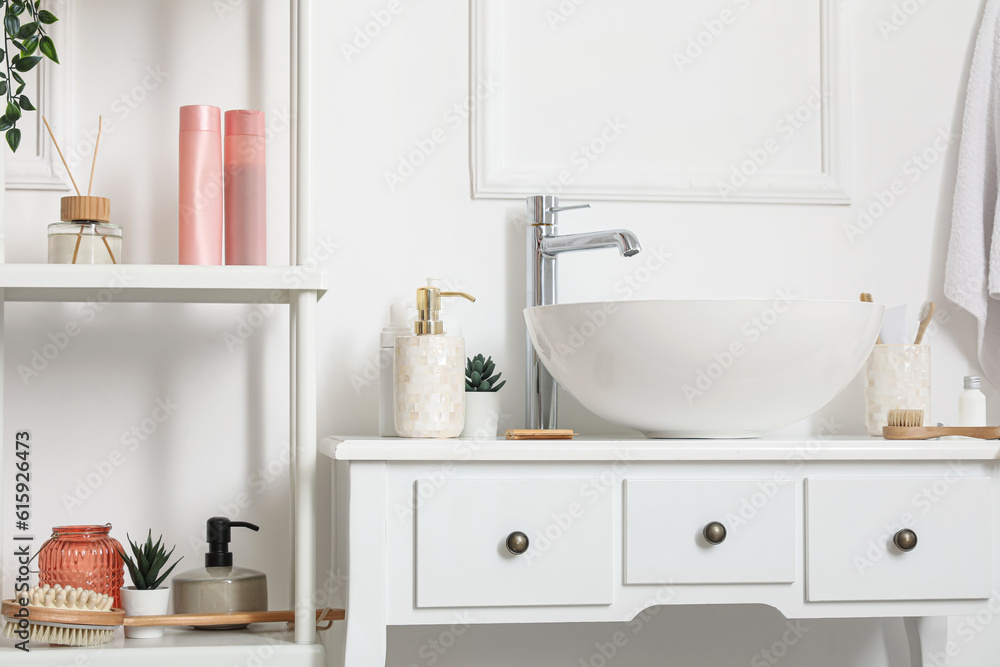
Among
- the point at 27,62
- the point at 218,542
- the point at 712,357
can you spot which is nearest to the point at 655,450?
the point at 712,357

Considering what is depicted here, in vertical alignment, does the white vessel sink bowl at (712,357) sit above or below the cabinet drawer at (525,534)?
above

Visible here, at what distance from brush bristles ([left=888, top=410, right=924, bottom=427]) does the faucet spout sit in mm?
347

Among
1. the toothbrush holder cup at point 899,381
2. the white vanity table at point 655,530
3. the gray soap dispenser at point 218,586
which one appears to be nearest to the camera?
the white vanity table at point 655,530

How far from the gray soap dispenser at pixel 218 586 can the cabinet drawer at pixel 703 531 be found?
405mm

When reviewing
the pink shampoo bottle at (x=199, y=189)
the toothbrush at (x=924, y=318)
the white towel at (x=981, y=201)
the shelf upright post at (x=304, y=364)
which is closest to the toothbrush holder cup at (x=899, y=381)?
the toothbrush at (x=924, y=318)

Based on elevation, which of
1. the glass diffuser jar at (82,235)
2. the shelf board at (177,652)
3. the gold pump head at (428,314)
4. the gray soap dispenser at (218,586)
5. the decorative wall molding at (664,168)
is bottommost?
the shelf board at (177,652)

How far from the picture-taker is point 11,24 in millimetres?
903

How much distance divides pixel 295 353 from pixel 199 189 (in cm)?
24

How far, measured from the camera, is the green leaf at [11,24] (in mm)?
899

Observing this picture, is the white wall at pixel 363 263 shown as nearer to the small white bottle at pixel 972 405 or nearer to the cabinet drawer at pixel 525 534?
the small white bottle at pixel 972 405

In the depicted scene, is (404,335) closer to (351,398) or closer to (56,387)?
(351,398)

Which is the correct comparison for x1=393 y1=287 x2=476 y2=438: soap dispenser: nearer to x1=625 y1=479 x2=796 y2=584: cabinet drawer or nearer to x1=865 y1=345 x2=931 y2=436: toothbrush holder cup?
x1=625 y1=479 x2=796 y2=584: cabinet drawer

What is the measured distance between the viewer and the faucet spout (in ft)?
3.21

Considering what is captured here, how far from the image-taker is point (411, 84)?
117cm
